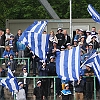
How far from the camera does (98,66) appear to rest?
20031 millimetres

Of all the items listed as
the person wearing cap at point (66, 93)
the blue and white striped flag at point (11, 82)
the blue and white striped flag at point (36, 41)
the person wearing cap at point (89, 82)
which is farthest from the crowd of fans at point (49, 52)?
the blue and white striped flag at point (11, 82)

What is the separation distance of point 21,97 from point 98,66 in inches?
134

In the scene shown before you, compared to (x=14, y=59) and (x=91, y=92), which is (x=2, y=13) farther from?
(x=91, y=92)

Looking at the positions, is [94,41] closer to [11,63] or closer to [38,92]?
[38,92]

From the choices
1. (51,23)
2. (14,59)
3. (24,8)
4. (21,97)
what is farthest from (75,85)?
(24,8)

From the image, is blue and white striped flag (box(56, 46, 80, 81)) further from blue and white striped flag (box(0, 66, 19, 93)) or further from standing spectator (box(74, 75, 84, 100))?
blue and white striped flag (box(0, 66, 19, 93))

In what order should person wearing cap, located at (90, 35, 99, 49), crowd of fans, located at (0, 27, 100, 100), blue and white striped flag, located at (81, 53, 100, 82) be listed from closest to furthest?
blue and white striped flag, located at (81, 53, 100, 82) < crowd of fans, located at (0, 27, 100, 100) < person wearing cap, located at (90, 35, 99, 49)

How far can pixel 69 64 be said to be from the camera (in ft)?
65.3

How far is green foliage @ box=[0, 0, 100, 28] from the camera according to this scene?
43.4 m

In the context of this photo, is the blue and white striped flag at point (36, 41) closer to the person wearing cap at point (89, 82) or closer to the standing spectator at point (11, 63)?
the standing spectator at point (11, 63)

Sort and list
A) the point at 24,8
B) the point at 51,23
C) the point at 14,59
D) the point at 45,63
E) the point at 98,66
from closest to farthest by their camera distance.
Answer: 1. the point at 98,66
2. the point at 45,63
3. the point at 14,59
4. the point at 51,23
5. the point at 24,8

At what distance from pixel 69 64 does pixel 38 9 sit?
78.9ft

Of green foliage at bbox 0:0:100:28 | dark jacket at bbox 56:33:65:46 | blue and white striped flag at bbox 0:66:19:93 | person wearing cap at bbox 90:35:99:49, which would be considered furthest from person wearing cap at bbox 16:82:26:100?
green foliage at bbox 0:0:100:28

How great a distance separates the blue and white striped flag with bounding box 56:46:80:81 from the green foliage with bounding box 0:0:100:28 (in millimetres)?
22976
